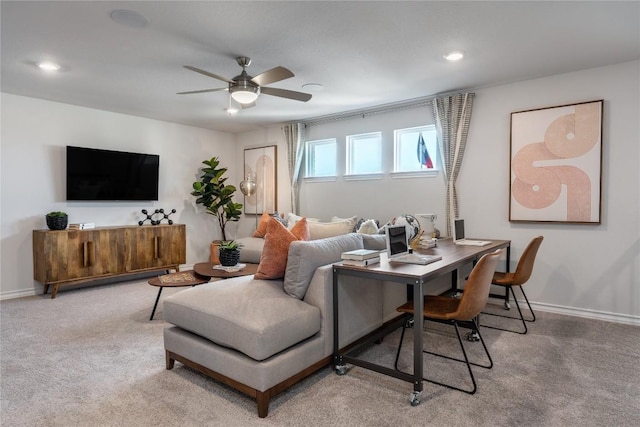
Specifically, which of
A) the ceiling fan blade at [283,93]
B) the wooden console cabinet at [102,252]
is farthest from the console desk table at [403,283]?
the wooden console cabinet at [102,252]

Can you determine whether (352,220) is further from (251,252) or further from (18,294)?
(18,294)

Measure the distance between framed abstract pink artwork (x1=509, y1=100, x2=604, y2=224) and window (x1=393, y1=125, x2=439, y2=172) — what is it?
1.00 m

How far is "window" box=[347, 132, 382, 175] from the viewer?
5.28 metres

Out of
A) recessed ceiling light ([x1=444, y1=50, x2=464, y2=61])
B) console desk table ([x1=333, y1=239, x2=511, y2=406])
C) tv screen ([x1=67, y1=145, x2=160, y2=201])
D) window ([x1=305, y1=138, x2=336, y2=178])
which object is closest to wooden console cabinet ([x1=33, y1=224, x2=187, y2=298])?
tv screen ([x1=67, y1=145, x2=160, y2=201])

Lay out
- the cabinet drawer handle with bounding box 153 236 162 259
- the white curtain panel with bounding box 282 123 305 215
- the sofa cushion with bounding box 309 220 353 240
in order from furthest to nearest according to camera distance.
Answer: the white curtain panel with bounding box 282 123 305 215 → the cabinet drawer handle with bounding box 153 236 162 259 → the sofa cushion with bounding box 309 220 353 240

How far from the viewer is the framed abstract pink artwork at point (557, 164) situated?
361 centimetres

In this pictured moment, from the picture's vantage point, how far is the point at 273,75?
2.98 m

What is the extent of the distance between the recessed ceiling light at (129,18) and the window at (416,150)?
Result: 3.34m

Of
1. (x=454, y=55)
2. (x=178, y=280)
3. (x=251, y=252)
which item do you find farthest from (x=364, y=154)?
→ (x=178, y=280)

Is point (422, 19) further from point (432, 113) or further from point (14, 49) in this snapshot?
point (14, 49)

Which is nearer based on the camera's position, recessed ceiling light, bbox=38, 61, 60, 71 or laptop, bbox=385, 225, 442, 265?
laptop, bbox=385, 225, 442, 265

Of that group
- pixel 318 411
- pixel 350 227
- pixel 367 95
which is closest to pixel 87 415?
pixel 318 411

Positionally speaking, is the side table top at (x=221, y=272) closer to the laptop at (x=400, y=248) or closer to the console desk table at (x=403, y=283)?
the console desk table at (x=403, y=283)

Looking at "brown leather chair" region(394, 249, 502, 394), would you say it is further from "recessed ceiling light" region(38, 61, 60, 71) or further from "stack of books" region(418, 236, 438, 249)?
"recessed ceiling light" region(38, 61, 60, 71)
